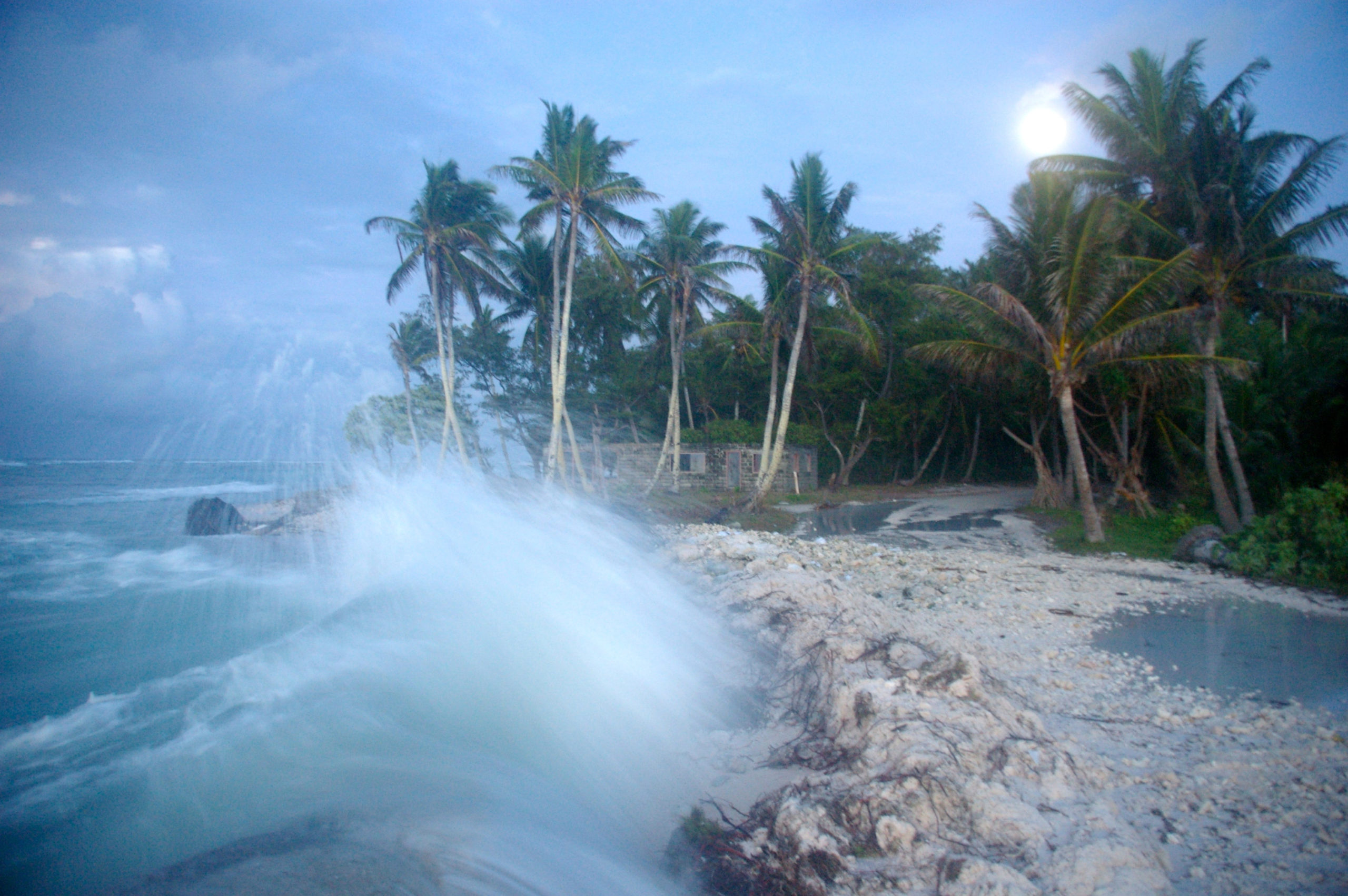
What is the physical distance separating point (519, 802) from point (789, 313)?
18965 millimetres

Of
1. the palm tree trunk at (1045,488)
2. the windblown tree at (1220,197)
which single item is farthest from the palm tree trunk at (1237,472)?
the palm tree trunk at (1045,488)

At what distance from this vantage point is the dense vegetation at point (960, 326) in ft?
46.9

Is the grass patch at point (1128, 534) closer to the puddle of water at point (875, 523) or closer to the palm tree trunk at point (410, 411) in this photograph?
the puddle of water at point (875, 523)

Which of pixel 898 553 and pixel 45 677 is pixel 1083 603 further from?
pixel 45 677

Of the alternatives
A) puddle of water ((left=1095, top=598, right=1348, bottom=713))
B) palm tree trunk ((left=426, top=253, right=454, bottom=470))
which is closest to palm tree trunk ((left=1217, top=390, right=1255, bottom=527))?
puddle of water ((left=1095, top=598, right=1348, bottom=713))

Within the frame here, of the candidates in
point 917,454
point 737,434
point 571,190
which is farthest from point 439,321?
point 917,454

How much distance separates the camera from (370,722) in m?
6.61

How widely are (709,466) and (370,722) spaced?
23.0 metres

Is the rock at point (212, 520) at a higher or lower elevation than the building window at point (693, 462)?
lower

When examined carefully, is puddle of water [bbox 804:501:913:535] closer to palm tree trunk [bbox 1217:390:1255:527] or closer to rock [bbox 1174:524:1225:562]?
rock [bbox 1174:524:1225:562]

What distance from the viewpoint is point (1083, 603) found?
378 inches

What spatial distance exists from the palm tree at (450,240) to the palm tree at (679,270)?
546cm

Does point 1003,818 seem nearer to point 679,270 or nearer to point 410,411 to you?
point 679,270

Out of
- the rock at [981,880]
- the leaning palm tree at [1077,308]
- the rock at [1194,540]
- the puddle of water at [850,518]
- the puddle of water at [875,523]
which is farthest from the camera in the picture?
the puddle of water at [850,518]
